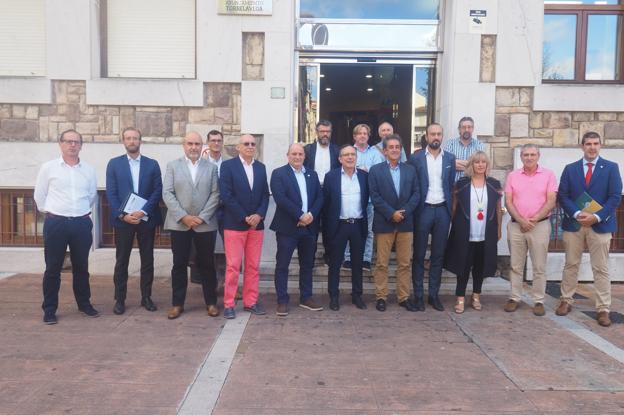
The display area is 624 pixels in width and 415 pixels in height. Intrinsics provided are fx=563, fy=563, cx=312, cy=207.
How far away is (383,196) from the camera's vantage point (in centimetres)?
641

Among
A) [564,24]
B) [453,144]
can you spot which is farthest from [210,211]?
[564,24]

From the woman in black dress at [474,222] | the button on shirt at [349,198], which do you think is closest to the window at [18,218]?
the button on shirt at [349,198]

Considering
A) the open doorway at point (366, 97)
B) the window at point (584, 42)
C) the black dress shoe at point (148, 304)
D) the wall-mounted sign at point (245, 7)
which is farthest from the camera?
the open doorway at point (366, 97)

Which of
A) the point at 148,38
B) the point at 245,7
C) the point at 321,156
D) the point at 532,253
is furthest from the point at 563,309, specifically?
the point at 148,38

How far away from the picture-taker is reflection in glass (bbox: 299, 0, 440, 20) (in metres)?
8.60

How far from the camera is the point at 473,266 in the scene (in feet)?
22.1

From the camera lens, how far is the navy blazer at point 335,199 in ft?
21.3

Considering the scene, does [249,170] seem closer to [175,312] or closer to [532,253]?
[175,312]

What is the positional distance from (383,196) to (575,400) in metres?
2.96

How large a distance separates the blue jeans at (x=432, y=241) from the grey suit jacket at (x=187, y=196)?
2.38 metres

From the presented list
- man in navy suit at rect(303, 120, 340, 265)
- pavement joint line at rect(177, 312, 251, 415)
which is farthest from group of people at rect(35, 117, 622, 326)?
man in navy suit at rect(303, 120, 340, 265)

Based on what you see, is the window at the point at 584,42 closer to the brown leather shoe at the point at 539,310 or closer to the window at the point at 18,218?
the brown leather shoe at the point at 539,310

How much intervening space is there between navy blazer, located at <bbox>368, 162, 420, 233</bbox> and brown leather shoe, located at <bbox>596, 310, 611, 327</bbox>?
7.45 ft

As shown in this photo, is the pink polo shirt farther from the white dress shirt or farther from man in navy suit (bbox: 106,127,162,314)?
man in navy suit (bbox: 106,127,162,314)
